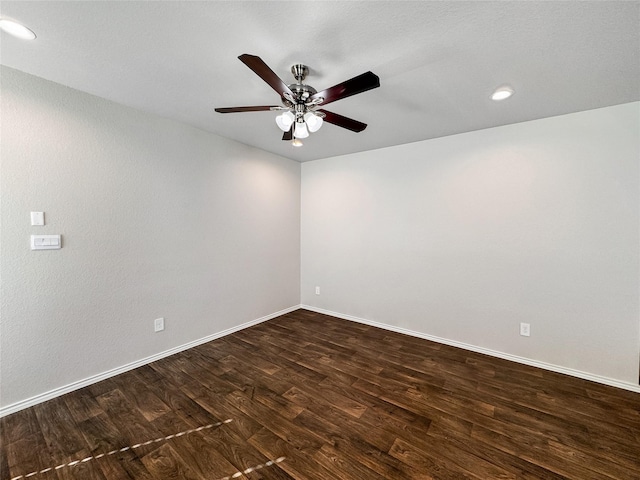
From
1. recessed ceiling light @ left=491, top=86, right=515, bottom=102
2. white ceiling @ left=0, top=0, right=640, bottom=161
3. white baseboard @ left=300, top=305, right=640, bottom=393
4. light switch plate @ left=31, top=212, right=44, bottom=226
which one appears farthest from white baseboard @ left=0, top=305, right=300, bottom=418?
recessed ceiling light @ left=491, top=86, right=515, bottom=102

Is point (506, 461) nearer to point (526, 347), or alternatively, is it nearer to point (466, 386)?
point (466, 386)

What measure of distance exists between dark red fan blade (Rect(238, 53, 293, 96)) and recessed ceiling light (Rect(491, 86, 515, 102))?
1.71 m

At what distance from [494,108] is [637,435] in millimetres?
2622

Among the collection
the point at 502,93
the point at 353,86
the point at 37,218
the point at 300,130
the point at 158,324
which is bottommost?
the point at 158,324

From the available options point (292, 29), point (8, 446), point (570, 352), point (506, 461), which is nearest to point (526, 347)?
point (570, 352)

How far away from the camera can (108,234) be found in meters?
2.26

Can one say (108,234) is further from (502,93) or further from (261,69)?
(502,93)

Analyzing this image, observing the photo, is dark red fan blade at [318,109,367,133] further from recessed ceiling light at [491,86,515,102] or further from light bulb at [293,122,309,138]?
recessed ceiling light at [491,86,515,102]

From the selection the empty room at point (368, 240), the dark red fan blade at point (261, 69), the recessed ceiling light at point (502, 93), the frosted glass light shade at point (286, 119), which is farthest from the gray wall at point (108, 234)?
the recessed ceiling light at point (502, 93)

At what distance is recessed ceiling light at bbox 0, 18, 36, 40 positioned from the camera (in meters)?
1.35

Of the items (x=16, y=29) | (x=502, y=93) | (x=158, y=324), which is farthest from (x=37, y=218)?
(x=502, y=93)

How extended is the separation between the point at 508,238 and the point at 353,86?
2390 millimetres

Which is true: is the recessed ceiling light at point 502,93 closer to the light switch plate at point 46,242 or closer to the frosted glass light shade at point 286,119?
the frosted glass light shade at point 286,119

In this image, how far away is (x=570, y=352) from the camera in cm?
239
